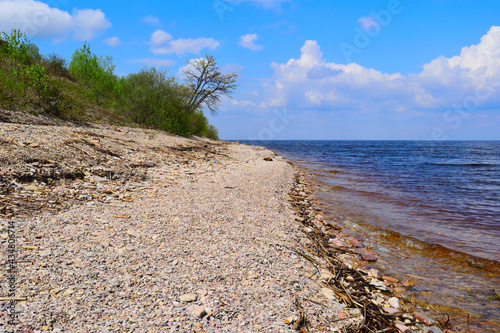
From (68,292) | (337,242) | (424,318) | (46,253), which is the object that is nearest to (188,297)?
(68,292)

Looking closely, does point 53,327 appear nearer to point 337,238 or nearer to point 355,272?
point 355,272

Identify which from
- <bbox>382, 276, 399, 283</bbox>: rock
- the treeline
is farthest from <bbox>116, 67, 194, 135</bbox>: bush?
<bbox>382, 276, 399, 283</bbox>: rock

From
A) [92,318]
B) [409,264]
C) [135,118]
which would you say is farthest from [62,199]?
[135,118]

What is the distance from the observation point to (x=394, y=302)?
390 centimetres

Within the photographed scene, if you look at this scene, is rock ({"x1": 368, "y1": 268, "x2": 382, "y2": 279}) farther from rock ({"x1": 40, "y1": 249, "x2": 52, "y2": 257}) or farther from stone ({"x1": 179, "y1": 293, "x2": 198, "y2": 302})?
rock ({"x1": 40, "y1": 249, "x2": 52, "y2": 257})

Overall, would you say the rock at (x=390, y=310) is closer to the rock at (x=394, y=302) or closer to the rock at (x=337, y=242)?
the rock at (x=394, y=302)

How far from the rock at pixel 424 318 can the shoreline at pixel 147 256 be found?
32cm

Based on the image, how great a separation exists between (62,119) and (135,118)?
8463 mm

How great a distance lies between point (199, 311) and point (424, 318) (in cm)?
312

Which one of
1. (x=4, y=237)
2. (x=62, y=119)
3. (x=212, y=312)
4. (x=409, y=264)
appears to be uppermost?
(x=62, y=119)

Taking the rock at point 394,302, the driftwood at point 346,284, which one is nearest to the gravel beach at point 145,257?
the driftwood at point 346,284

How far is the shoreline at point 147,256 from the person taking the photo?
8.67 ft

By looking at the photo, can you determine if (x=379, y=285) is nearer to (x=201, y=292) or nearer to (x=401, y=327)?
(x=401, y=327)

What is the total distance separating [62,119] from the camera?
12258 mm
